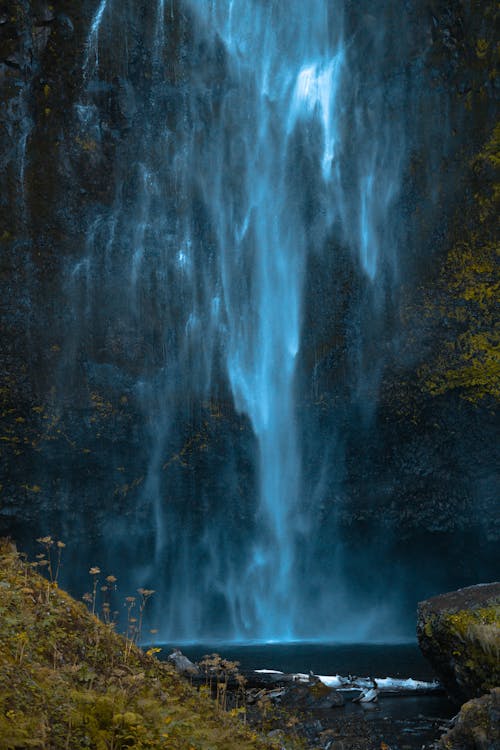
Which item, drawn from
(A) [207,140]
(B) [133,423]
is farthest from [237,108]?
(B) [133,423]

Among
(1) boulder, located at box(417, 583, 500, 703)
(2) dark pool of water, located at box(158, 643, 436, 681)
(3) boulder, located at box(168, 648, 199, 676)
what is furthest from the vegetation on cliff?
(3) boulder, located at box(168, 648, 199, 676)

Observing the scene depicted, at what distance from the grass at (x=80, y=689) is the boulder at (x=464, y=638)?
4592 mm

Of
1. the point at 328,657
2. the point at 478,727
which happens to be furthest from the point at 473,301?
the point at 478,727

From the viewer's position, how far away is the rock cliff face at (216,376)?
2681 cm

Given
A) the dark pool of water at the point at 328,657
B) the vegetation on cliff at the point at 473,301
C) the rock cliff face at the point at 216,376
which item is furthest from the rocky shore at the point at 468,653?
the rock cliff face at the point at 216,376

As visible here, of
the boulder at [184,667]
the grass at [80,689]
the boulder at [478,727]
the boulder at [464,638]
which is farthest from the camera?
the boulder at [184,667]

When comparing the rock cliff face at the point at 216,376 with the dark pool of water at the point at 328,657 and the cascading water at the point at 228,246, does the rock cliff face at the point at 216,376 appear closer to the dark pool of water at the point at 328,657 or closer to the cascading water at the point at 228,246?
the cascading water at the point at 228,246

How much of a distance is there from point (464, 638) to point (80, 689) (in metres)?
7.12

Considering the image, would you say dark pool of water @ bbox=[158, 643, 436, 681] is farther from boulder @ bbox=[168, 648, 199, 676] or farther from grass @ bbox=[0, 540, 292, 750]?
grass @ bbox=[0, 540, 292, 750]

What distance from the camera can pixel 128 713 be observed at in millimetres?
5191

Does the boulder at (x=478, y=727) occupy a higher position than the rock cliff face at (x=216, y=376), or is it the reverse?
the rock cliff face at (x=216, y=376)

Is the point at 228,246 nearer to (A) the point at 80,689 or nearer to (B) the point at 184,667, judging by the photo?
(B) the point at 184,667

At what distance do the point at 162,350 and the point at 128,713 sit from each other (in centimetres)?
2282

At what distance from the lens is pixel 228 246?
28344mm
